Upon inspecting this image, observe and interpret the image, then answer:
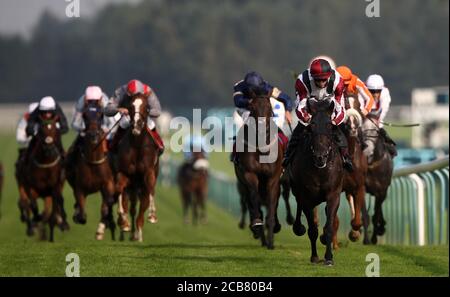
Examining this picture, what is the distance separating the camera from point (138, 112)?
45.7ft

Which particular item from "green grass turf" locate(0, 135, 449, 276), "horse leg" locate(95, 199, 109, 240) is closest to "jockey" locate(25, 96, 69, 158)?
"horse leg" locate(95, 199, 109, 240)

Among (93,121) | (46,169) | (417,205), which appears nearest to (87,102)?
(93,121)

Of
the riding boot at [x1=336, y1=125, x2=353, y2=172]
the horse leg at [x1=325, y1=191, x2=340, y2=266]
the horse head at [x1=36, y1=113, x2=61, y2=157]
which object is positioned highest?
the horse head at [x1=36, y1=113, x2=61, y2=157]

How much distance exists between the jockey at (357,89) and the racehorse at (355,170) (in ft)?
0.26

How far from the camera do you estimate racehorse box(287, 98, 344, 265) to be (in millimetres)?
10625

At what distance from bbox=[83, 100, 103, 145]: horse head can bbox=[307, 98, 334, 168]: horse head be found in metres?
4.79

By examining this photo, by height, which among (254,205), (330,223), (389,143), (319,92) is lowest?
(330,223)

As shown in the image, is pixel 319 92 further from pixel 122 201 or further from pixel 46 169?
pixel 46 169

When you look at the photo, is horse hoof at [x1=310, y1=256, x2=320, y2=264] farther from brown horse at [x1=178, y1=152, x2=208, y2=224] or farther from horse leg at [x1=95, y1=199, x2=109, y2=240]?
brown horse at [x1=178, y1=152, x2=208, y2=224]

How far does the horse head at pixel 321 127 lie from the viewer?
34.8 feet

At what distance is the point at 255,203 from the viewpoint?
12.9m

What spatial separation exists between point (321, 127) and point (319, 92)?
1.87 feet

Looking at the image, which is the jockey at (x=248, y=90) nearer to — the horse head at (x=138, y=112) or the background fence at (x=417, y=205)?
the horse head at (x=138, y=112)
